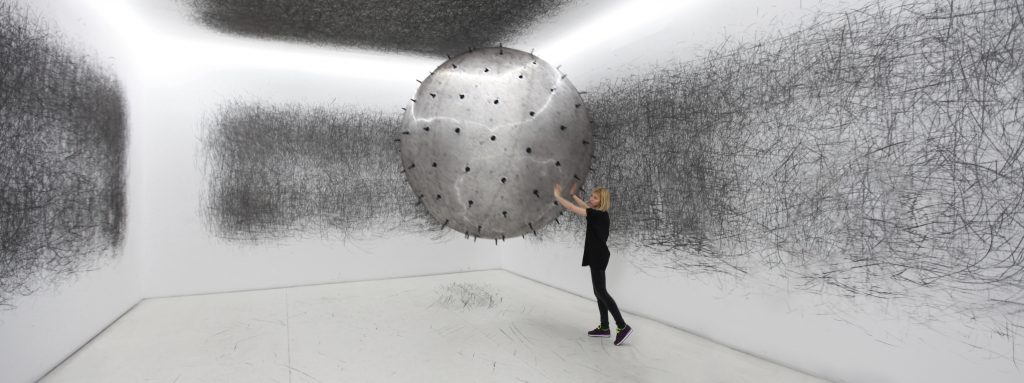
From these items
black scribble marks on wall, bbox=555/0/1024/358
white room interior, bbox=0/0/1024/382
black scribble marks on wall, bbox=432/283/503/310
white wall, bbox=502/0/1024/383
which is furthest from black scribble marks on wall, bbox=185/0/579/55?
black scribble marks on wall, bbox=432/283/503/310

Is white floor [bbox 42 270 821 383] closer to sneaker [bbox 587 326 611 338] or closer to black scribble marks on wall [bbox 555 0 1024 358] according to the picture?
sneaker [bbox 587 326 611 338]

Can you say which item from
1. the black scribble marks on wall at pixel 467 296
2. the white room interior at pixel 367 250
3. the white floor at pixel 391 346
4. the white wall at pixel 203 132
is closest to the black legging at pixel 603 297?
the white floor at pixel 391 346

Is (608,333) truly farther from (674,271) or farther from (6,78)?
(6,78)

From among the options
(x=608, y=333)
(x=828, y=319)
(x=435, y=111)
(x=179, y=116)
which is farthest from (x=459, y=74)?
(x=179, y=116)

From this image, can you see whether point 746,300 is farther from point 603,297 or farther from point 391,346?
point 391,346

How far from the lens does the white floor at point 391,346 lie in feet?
9.09

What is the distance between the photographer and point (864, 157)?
98.7 inches

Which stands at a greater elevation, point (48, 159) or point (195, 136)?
point (195, 136)

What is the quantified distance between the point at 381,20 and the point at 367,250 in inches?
106

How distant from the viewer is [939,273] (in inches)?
88.4

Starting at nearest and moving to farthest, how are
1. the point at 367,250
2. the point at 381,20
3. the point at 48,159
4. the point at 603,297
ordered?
the point at 48,159 < the point at 603,297 < the point at 381,20 < the point at 367,250

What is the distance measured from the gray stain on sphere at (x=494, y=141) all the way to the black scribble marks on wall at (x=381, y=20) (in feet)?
4.51

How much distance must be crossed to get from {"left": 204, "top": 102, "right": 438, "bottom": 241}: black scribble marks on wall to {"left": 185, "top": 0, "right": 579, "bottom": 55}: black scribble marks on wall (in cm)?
96

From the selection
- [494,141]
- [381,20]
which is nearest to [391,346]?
[494,141]
